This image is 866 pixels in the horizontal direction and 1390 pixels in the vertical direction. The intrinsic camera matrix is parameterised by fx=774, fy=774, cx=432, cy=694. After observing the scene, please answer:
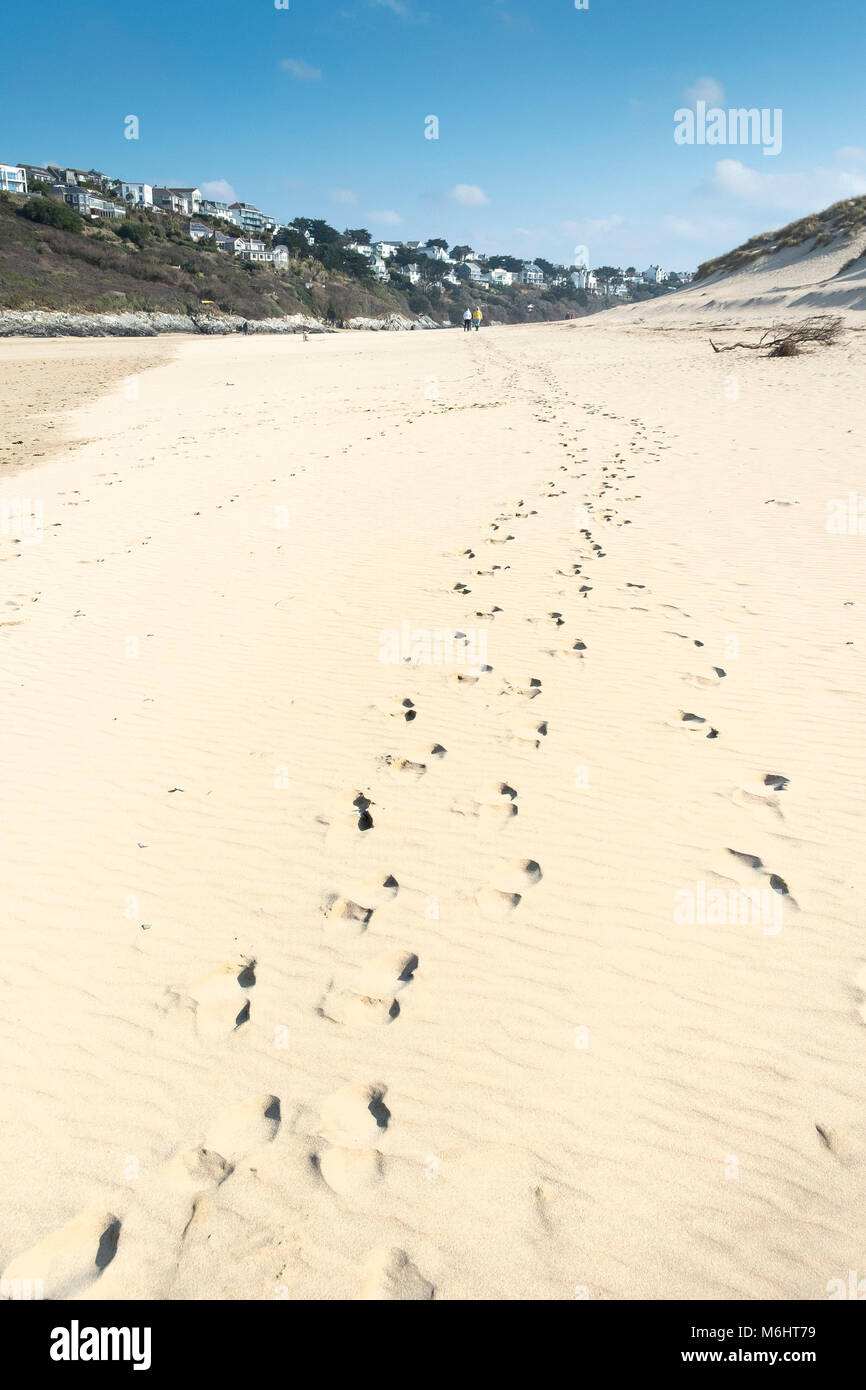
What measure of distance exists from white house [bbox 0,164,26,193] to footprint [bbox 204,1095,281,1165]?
12962 centimetres

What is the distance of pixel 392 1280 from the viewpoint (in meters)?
2.12

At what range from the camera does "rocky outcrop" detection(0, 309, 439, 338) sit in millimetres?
52469

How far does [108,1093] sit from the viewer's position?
2.67 metres

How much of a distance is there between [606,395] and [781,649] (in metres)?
15.2

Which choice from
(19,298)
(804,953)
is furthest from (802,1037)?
(19,298)

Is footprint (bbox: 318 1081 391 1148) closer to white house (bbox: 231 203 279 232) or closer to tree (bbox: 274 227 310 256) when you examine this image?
tree (bbox: 274 227 310 256)

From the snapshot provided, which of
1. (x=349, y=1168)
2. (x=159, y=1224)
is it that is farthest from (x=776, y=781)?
(x=159, y=1224)

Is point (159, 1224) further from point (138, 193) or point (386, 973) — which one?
point (138, 193)

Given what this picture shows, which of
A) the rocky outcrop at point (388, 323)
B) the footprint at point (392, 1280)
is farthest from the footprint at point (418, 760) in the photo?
the rocky outcrop at point (388, 323)

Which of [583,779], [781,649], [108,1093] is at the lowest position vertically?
[108,1093]

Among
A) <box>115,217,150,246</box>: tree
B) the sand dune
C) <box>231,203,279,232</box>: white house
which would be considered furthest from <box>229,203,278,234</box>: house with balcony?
the sand dune

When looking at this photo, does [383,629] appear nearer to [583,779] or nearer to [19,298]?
[583,779]

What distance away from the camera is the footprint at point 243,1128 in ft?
8.06

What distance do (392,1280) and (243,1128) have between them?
0.68 m
